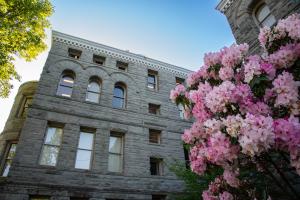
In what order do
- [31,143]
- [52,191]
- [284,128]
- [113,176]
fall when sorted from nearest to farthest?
[284,128]
[52,191]
[31,143]
[113,176]

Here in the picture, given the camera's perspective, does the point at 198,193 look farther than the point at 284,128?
Yes

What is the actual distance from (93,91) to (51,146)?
15.5 feet

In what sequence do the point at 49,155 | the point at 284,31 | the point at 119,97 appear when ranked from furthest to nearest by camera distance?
the point at 119,97, the point at 49,155, the point at 284,31

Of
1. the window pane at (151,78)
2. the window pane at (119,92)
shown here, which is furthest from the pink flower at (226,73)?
the window pane at (151,78)

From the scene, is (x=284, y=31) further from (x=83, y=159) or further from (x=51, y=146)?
(x=51, y=146)

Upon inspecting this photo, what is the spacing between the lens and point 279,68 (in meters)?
3.81

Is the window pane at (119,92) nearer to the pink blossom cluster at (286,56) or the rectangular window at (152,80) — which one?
the rectangular window at (152,80)

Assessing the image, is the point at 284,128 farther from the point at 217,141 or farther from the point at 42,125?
the point at 42,125

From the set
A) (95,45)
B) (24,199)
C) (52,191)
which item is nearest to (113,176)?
A: (52,191)

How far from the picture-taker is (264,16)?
9078 millimetres

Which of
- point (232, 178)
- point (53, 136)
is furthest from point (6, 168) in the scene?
point (232, 178)

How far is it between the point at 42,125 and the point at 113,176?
15.4 feet

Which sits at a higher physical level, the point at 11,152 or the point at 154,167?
the point at 11,152

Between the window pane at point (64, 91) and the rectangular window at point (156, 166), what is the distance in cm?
669
